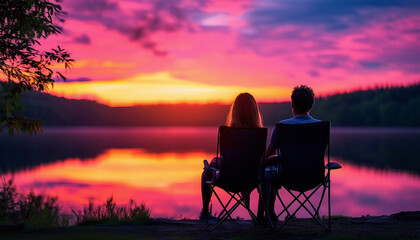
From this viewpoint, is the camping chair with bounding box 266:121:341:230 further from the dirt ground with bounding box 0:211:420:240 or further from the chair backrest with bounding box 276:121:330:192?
the dirt ground with bounding box 0:211:420:240

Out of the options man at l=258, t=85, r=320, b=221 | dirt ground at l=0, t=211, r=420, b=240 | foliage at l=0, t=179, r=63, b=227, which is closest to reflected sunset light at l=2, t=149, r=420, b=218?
foliage at l=0, t=179, r=63, b=227

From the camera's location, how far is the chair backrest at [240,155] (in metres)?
4.88

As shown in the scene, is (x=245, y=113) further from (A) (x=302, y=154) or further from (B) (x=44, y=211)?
(B) (x=44, y=211)

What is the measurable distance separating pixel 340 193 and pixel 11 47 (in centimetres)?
1489

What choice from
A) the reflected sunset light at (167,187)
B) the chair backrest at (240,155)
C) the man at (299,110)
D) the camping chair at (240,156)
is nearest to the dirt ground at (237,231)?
the camping chair at (240,156)

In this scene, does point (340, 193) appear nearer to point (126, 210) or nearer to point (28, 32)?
point (126, 210)

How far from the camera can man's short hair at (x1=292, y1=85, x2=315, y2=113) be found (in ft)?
16.2

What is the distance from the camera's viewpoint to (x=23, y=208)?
29.2 feet

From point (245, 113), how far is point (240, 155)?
0.48 metres

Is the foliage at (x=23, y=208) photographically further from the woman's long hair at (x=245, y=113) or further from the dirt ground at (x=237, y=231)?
the woman's long hair at (x=245, y=113)

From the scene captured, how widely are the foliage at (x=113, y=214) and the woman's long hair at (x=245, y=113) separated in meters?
1.93

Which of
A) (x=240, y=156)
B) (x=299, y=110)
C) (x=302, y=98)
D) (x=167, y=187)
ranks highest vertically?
(x=302, y=98)

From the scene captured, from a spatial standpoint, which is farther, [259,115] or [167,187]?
[167,187]

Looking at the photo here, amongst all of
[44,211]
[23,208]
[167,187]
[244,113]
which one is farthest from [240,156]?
[167,187]
